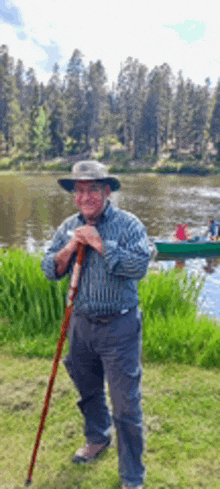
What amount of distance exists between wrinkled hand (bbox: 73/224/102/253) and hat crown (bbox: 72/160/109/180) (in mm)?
350

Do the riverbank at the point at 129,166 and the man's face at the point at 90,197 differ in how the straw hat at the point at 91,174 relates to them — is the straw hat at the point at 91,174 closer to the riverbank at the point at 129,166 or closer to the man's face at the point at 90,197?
the man's face at the point at 90,197

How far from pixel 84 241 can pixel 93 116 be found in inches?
3338

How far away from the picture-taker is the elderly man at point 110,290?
3.05 meters

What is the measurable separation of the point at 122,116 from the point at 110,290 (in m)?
87.6

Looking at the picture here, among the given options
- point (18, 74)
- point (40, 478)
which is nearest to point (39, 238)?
point (40, 478)

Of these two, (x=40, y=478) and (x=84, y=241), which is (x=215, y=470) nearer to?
(x=40, y=478)

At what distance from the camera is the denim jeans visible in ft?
10.3

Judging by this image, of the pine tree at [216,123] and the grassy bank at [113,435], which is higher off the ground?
the pine tree at [216,123]

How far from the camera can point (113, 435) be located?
13.1ft

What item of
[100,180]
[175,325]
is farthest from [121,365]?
[175,325]

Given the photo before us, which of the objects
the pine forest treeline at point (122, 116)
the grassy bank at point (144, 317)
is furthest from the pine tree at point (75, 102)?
the grassy bank at point (144, 317)

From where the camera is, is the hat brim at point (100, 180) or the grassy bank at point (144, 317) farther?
the grassy bank at point (144, 317)

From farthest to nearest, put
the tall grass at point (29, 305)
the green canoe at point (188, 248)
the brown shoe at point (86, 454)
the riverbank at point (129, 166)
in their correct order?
the riverbank at point (129, 166), the green canoe at point (188, 248), the tall grass at point (29, 305), the brown shoe at point (86, 454)

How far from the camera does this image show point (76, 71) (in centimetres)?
8938
